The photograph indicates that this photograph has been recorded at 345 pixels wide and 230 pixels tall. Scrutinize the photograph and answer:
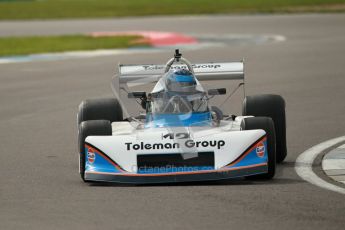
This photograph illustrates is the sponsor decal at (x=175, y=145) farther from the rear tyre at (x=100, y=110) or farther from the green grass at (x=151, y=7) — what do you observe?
the green grass at (x=151, y=7)

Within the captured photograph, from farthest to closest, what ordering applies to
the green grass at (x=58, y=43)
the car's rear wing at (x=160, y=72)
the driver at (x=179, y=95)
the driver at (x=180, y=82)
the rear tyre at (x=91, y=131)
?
1. the green grass at (x=58, y=43)
2. the car's rear wing at (x=160, y=72)
3. the driver at (x=180, y=82)
4. the driver at (x=179, y=95)
5. the rear tyre at (x=91, y=131)

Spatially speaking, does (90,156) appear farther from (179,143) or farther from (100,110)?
(100,110)

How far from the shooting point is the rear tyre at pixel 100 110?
12516 mm

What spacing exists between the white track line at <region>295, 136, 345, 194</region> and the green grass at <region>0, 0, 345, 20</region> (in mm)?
36016

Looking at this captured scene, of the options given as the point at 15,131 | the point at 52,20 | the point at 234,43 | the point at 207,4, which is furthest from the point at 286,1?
the point at 15,131

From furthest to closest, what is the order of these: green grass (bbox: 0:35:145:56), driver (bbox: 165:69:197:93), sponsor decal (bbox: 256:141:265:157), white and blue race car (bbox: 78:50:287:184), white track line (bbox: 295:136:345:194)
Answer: green grass (bbox: 0:35:145:56)
driver (bbox: 165:69:197:93)
sponsor decal (bbox: 256:141:265:157)
white and blue race car (bbox: 78:50:287:184)
white track line (bbox: 295:136:345:194)

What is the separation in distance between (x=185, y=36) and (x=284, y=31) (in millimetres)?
3657

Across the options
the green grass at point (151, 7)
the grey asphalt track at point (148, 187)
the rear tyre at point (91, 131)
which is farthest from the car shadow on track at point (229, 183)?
the green grass at point (151, 7)

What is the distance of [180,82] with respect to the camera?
1189 cm

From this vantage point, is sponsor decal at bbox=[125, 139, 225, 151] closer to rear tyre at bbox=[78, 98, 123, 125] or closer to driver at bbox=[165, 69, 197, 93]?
driver at bbox=[165, 69, 197, 93]

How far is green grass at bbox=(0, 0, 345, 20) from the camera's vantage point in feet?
172

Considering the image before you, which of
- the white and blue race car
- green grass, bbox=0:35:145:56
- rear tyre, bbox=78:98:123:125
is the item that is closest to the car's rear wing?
rear tyre, bbox=78:98:123:125

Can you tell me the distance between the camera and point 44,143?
46.8ft

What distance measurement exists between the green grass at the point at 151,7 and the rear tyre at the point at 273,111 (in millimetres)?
37094
